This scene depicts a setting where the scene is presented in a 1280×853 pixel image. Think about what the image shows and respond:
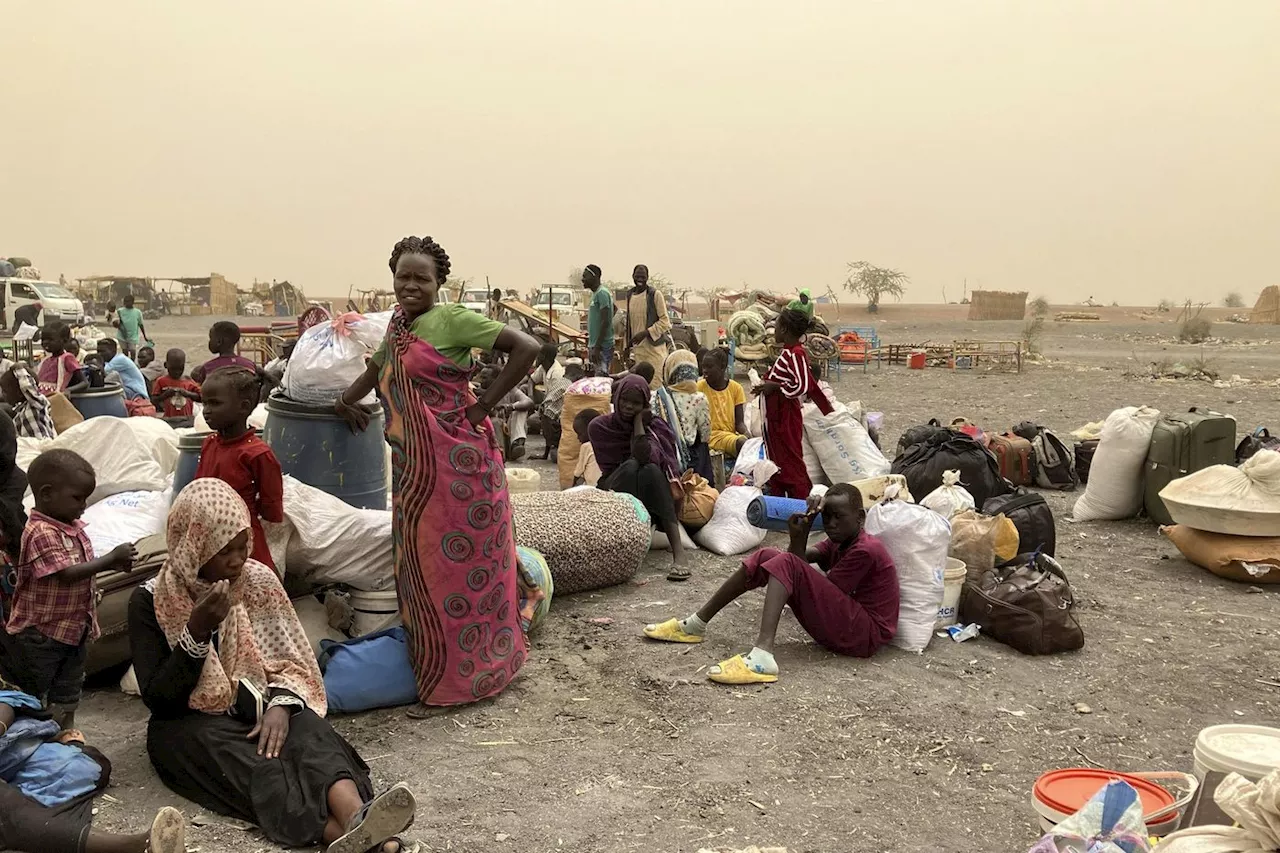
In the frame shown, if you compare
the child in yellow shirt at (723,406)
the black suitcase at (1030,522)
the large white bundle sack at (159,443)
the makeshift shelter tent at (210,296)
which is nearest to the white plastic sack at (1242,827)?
the black suitcase at (1030,522)

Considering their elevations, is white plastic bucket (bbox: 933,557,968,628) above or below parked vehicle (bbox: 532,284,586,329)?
below

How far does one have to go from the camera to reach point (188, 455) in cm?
443

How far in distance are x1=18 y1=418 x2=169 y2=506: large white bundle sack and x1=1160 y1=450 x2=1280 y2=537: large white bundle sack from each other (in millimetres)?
5847

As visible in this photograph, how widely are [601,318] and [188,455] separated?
23.9 feet

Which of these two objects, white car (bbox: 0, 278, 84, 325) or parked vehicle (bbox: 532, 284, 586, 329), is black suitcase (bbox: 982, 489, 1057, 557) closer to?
parked vehicle (bbox: 532, 284, 586, 329)

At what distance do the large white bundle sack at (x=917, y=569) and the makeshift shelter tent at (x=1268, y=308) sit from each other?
33315 mm

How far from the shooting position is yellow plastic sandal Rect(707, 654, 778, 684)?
4383mm

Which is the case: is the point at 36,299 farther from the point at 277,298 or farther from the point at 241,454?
the point at 241,454

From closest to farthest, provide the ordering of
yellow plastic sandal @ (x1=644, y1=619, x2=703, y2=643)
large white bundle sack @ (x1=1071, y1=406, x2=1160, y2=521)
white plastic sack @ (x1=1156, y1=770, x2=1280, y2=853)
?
white plastic sack @ (x1=1156, y1=770, x2=1280, y2=853) < yellow plastic sandal @ (x1=644, y1=619, x2=703, y2=643) < large white bundle sack @ (x1=1071, y1=406, x2=1160, y2=521)

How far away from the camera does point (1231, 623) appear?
205 inches

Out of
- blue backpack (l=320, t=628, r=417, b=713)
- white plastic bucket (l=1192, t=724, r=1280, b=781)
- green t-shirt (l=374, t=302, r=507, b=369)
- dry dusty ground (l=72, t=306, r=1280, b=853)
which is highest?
green t-shirt (l=374, t=302, r=507, b=369)

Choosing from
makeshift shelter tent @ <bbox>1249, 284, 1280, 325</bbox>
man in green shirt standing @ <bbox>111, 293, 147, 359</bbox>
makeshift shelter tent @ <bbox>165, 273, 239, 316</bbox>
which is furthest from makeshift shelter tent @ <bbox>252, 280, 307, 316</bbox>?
makeshift shelter tent @ <bbox>1249, 284, 1280, 325</bbox>

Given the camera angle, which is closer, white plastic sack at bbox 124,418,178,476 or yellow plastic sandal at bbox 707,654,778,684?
yellow plastic sandal at bbox 707,654,778,684

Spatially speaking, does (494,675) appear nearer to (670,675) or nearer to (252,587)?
(670,675)
